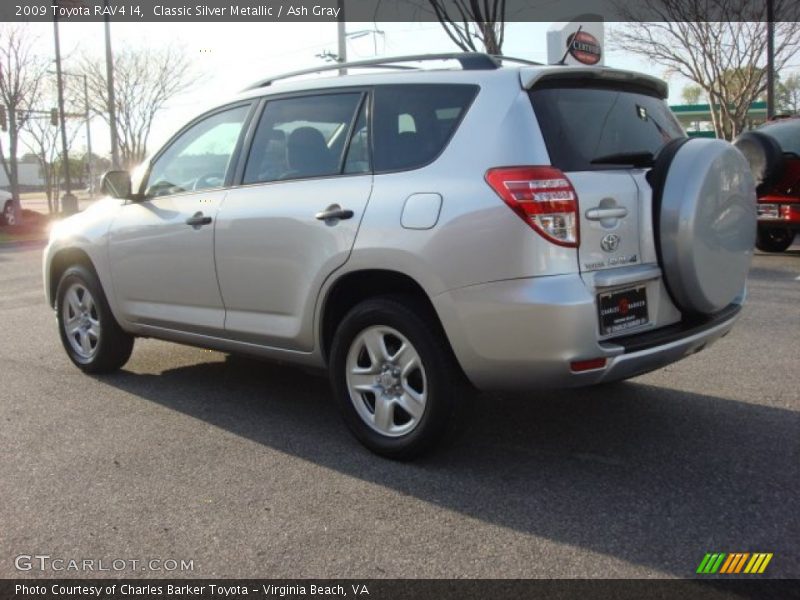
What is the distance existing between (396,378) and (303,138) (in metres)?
1.43

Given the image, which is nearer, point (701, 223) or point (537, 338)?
point (537, 338)

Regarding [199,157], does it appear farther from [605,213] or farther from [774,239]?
[774,239]

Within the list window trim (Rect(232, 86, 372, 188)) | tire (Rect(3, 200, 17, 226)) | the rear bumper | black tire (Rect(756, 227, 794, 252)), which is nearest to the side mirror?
window trim (Rect(232, 86, 372, 188))

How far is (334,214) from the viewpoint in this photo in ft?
12.5

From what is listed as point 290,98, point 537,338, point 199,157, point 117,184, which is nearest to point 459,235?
point 537,338

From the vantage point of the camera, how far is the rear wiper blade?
Answer: 351 centimetres

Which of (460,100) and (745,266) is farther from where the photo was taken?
(745,266)

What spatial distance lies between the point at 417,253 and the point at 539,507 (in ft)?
3.92

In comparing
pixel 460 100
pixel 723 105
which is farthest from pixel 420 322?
pixel 723 105

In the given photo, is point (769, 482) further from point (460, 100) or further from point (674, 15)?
point (674, 15)

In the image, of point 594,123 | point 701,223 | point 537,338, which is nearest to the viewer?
point 537,338

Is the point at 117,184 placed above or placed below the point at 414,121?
below

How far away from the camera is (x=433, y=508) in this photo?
3279 mm

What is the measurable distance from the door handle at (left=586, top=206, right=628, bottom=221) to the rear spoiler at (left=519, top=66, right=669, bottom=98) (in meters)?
0.63
